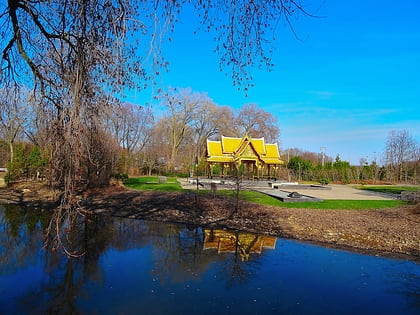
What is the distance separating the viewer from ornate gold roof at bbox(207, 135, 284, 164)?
99.4 ft

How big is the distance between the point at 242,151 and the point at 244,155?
1.46ft

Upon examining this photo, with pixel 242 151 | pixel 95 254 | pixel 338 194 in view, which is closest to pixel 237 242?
pixel 95 254

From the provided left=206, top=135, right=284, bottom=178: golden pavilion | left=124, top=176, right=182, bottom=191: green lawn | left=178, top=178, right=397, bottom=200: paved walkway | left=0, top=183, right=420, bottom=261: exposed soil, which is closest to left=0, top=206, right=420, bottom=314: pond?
left=0, top=183, right=420, bottom=261: exposed soil

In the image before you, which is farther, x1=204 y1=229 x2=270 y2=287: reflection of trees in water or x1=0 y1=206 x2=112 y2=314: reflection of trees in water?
x1=204 y1=229 x2=270 y2=287: reflection of trees in water

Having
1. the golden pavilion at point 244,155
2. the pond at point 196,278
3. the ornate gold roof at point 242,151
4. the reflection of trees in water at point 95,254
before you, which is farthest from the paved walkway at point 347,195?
the reflection of trees in water at point 95,254

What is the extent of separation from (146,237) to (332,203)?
10944 mm

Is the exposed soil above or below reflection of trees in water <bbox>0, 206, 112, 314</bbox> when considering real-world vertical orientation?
above

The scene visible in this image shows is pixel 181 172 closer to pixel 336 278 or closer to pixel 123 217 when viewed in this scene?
pixel 123 217

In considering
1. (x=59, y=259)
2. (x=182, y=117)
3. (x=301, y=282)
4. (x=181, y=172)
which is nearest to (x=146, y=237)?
(x=59, y=259)

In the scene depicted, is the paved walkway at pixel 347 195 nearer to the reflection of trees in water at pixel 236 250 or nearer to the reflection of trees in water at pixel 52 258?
the reflection of trees in water at pixel 236 250

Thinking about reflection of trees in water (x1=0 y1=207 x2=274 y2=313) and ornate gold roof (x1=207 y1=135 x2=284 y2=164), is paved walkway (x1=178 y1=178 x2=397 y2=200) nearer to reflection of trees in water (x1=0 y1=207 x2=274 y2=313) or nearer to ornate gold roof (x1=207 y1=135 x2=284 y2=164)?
ornate gold roof (x1=207 y1=135 x2=284 y2=164)

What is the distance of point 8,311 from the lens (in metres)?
4.84

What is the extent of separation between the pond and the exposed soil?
1267 millimetres

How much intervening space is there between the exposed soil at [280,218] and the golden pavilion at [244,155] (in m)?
13.2
